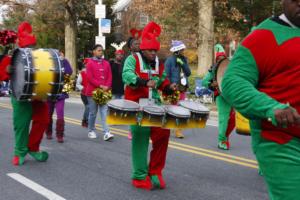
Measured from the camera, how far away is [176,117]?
5.66 metres

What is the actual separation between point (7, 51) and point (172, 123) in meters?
2.93

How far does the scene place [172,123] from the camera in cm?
570

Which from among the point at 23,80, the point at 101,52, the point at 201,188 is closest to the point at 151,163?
the point at 201,188

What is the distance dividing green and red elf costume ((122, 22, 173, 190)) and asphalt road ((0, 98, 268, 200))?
19 cm

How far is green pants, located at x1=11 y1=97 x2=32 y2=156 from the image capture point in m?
7.37

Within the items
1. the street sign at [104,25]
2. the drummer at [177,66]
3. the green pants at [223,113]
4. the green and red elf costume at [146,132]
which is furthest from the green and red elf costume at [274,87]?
the street sign at [104,25]

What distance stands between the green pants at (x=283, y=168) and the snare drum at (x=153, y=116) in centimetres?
257

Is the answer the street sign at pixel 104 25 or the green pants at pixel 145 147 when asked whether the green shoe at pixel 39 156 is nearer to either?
the green pants at pixel 145 147

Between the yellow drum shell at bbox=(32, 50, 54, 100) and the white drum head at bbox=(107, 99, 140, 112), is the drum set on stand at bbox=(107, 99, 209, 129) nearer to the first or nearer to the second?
the white drum head at bbox=(107, 99, 140, 112)

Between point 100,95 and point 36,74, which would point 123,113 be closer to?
point 36,74

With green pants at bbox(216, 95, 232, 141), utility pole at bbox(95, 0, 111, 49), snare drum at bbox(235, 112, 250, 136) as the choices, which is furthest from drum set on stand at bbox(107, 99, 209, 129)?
utility pole at bbox(95, 0, 111, 49)

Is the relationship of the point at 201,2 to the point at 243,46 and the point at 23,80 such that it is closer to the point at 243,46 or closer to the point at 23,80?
the point at 23,80

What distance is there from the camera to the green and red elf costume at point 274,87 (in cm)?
297

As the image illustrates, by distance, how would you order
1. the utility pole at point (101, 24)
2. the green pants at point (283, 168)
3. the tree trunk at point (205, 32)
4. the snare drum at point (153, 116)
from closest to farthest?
the green pants at point (283, 168) < the snare drum at point (153, 116) < the tree trunk at point (205, 32) < the utility pole at point (101, 24)
